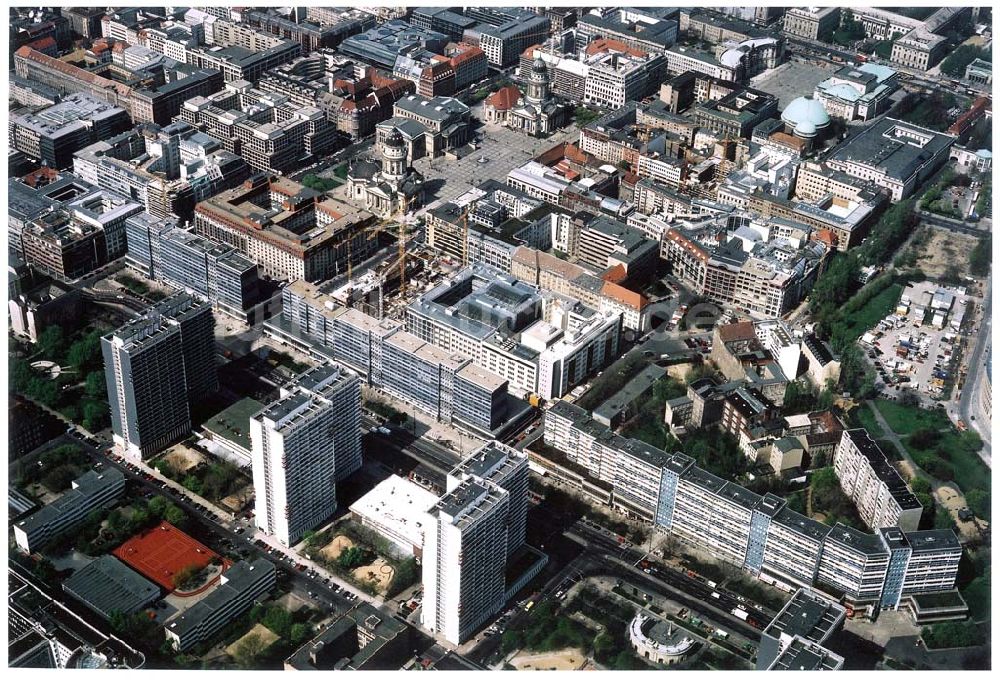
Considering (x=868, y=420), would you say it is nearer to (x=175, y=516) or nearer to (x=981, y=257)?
(x=981, y=257)

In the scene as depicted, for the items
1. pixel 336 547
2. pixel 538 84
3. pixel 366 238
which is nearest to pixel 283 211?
pixel 366 238

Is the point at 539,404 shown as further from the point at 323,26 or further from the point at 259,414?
the point at 323,26

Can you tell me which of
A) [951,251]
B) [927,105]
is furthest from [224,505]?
[927,105]

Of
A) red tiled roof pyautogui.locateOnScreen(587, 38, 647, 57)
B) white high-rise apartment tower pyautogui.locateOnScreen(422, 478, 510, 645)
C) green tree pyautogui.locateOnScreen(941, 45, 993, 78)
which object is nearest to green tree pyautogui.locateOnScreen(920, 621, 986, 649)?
white high-rise apartment tower pyautogui.locateOnScreen(422, 478, 510, 645)

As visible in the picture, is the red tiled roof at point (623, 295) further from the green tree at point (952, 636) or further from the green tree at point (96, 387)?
the green tree at point (96, 387)

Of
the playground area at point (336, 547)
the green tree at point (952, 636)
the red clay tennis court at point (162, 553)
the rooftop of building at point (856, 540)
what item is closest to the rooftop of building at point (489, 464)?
the playground area at point (336, 547)

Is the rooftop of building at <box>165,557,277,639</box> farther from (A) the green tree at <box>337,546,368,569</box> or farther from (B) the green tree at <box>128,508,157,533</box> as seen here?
(B) the green tree at <box>128,508,157,533</box>
